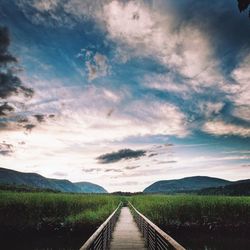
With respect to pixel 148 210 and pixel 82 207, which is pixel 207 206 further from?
pixel 82 207

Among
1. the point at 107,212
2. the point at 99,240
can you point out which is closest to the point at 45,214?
the point at 107,212

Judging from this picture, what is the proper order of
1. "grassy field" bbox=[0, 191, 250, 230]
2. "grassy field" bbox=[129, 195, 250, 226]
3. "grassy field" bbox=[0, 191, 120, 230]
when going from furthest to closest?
1. "grassy field" bbox=[129, 195, 250, 226]
2. "grassy field" bbox=[0, 191, 250, 230]
3. "grassy field" bbox=[0, 191, 120, 230]

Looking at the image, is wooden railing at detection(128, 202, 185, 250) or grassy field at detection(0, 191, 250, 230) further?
grassy field at detection(0, 191, 250, 230)

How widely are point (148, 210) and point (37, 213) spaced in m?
9.96

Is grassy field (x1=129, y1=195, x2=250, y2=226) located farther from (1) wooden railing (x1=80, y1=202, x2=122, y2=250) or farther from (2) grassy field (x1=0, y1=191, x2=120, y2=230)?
(1) wooden railing (x1=80, y1=202, x2=122, y2=250)

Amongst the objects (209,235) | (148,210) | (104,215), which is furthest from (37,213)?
(209,235)

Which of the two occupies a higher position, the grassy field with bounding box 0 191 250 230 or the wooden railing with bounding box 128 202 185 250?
the grassy field with bounding box 0 191 250 230

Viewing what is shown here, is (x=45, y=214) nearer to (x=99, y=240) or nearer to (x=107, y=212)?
(x=107, y=212)

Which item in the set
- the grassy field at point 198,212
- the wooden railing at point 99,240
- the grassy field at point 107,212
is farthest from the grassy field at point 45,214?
the wooden railing at point 99,240

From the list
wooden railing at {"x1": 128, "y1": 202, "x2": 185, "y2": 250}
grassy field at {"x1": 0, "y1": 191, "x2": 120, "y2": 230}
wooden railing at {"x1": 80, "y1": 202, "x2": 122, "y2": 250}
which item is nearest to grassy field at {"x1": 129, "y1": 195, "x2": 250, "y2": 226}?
grassy field at {"x1": 0, "y1": 191, "x2": 120, "y2": 230}

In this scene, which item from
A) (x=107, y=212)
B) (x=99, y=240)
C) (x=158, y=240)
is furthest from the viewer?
(x=107, y=212)

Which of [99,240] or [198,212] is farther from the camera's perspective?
[198,212]

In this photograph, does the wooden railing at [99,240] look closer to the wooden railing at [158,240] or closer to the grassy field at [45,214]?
the wooden railing at [158,240]

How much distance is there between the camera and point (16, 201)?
90.0 feet
